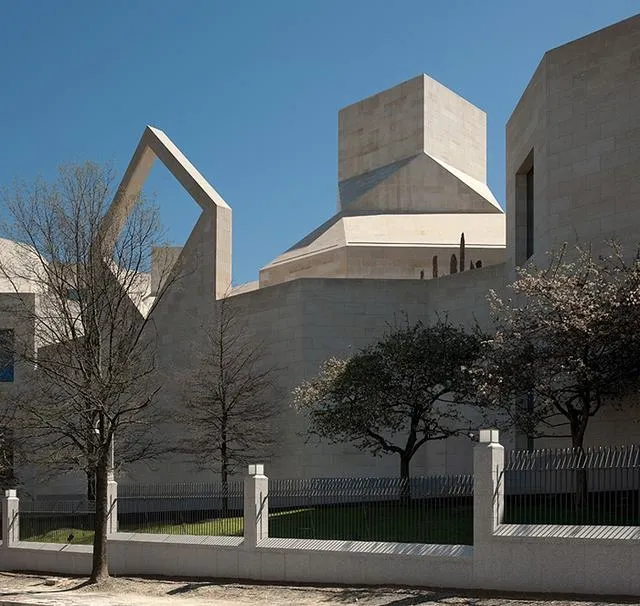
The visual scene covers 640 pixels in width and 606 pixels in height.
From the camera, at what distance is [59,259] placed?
80.2 ft

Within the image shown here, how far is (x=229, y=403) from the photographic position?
33844 mm

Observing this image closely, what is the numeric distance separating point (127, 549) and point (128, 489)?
2.68 meters

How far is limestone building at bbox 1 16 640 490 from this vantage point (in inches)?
1046

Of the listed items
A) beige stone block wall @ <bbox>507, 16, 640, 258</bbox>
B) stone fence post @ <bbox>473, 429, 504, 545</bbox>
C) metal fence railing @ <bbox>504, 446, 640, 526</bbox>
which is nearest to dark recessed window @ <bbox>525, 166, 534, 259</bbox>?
beige stone block wall @ <bbox>507, 16, 640, 258</bbox>

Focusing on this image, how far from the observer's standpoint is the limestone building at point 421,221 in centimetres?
2658

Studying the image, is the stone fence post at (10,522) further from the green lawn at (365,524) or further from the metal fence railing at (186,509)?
the green lawn at (365,524)

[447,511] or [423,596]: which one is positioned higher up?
[447,511]

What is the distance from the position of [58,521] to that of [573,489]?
14.1 meters

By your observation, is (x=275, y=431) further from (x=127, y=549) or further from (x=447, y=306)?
(x=127, y=549)

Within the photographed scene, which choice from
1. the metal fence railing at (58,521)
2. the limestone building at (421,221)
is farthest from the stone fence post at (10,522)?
the limestone building at (421,221)

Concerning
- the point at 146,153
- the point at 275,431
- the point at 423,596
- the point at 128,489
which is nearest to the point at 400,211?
the point at 146,153

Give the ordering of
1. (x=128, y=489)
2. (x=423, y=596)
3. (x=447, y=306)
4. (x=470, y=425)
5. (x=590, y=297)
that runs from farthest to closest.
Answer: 1. (x=447, y=306)
2. (x=470, y=425)
3. (x=128, y=489)
4. (x=590, y=297)
5. (x=423, y=596)

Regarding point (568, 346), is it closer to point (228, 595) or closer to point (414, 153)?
point (228, 595)

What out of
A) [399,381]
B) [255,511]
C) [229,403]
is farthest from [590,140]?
[229,403]
